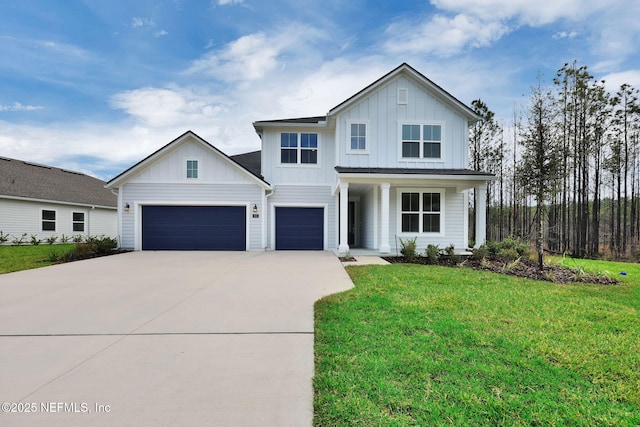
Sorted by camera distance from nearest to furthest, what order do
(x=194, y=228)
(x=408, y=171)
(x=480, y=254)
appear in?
1. (x=480, y=254)
2. (x=408, y=171)
3. (x=194, y=228)

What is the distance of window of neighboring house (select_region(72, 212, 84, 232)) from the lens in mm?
19094

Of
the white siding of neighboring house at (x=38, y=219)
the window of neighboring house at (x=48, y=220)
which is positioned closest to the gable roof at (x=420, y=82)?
the white siding of neighboring house at (x=38, y=219)

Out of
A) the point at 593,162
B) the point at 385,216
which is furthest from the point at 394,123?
the point at 593,162

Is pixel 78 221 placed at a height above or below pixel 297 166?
below

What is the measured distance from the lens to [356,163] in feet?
38.8

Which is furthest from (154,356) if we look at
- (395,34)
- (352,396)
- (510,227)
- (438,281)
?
(510,227)

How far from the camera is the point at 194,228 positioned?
42.0ft

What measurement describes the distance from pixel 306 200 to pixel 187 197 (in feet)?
17.0

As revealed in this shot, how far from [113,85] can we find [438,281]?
741 inches

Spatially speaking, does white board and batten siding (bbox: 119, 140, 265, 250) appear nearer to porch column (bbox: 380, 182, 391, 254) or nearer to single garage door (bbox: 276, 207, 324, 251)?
single garage door (bbox: 276, 207, 324, 251)

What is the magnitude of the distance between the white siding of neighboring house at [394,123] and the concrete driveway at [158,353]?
714cm

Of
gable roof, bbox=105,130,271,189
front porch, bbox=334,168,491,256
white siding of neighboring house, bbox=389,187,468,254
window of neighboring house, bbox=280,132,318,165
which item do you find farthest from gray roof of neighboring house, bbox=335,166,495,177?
gable roof, bbox=105,130,271,189

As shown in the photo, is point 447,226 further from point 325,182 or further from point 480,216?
point 325,182

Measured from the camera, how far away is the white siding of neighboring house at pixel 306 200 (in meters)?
13.2
